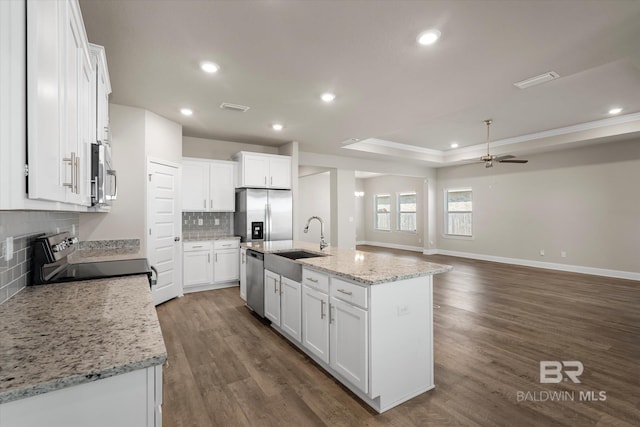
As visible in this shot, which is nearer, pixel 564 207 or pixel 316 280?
pixel 316 280

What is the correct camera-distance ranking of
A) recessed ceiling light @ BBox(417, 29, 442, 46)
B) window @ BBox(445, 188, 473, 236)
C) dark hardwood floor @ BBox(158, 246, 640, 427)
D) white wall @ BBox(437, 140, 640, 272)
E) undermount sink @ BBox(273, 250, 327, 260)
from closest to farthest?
dark hardwood floor @ BBox(158, 246, 640, 427) < recessed ceiling light @ BBox(417, 29, 442, 46) < undermount sink @ BBox(273, 250, 327, 260) < white wall @ BBox(437, 140, 640, 272) < window @ BBox(445, 188, 473, 236)

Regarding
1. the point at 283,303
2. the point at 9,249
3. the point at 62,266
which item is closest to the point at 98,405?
the point at 9,249

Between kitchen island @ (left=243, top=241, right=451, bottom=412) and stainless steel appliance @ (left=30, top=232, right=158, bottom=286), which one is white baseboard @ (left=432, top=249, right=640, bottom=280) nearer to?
kitchen island @ (left=243, top=241, right=451, bottom=412)

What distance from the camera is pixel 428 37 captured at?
8.05 feet

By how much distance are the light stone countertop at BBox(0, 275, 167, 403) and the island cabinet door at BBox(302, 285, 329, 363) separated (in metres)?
1.32

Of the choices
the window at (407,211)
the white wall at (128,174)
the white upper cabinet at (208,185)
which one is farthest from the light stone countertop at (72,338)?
the window at (407,211)

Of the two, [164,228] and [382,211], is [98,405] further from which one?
[382,211]

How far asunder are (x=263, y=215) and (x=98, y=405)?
4.80m

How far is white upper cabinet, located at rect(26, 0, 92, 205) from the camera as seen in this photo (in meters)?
0.85

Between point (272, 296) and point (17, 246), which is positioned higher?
point (17, 246)

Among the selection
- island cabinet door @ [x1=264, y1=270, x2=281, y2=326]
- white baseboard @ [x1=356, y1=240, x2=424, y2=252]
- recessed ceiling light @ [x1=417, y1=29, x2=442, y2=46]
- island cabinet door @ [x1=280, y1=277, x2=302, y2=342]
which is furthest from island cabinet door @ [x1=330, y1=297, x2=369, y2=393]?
white baseboard @ [x1=356, y1=240, x2=424, y2=252]

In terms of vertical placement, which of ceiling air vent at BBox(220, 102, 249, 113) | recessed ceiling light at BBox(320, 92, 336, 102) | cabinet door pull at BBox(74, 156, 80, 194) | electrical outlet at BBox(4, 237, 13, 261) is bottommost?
electrical outlet at BBox(4, 237, 13, 261)

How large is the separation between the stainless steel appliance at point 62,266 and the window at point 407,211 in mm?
9291

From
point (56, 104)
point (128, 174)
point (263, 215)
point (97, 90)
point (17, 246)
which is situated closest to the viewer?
point (56, 104)
